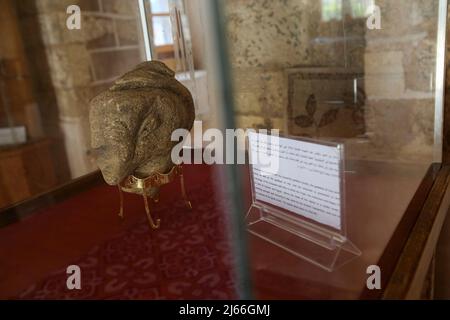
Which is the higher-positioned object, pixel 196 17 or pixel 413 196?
pixel 196 17

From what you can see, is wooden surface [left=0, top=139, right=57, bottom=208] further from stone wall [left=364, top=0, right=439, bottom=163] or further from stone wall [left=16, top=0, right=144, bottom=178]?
stone wall [left=364, top=0, right=439, bottom=163]

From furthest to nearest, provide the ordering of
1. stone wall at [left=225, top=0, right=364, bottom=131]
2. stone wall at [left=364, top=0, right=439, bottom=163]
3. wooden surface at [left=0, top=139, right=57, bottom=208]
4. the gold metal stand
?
wooden surface at [left=0, top=139, right=57, bottom=208] < stone wall at [left=225, top=0, right=364, bottom=131] < stone wall at [left=364, top=0, right=439, bottom=163] < the gold metal stand

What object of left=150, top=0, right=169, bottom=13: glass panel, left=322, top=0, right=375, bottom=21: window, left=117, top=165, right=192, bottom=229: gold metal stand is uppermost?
left=150, top=0, right=169, bottom=13: glass panel

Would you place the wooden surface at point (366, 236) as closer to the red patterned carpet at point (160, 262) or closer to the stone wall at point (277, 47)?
the red patterned carpet at point (160, 262)

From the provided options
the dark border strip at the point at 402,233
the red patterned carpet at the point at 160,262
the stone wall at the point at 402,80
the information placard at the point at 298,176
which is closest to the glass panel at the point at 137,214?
the red patterned carpet at the point at 160,262

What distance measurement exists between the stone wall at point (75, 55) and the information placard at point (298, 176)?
133cm

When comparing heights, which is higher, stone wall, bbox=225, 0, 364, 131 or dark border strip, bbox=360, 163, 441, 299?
stone wall, bbox=225, 0, 364, 131

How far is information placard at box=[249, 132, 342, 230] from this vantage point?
886mm

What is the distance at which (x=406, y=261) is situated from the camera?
86cm

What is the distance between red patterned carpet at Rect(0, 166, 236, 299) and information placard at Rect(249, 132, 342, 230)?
0.17m

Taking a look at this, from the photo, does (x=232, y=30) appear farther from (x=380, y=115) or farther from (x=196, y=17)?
(x=380, y=115)

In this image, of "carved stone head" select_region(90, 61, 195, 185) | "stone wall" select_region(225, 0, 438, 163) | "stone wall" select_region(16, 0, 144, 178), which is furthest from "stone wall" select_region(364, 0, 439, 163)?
"stone wall" select_region(16, 0, 144, 178)

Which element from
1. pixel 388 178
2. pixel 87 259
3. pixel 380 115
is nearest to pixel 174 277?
pixel 87 259

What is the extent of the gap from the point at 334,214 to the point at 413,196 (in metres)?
0.42
